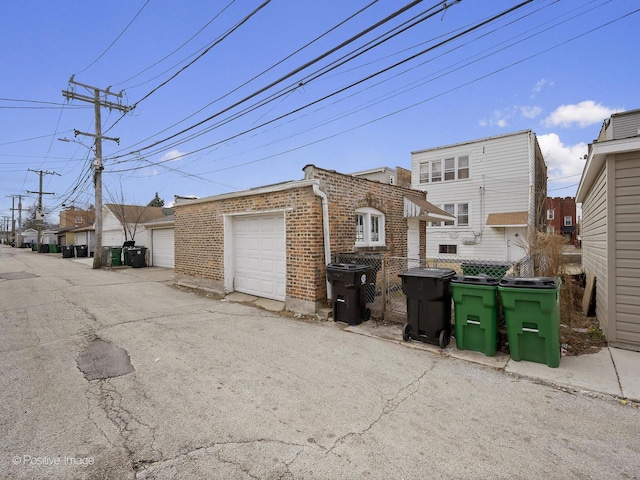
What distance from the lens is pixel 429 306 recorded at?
479 cm

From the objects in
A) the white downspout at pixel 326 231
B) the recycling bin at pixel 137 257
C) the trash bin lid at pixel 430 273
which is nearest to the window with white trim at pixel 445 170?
the white downspout at pixel 326 231

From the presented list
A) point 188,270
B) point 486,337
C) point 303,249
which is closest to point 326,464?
point 486,337

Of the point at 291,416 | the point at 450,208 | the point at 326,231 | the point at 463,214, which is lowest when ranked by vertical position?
the point at 291,416

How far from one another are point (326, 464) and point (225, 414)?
1.14 metres

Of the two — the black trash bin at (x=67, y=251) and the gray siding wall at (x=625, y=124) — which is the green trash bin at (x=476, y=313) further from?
the black trash bin at (x=67, y=251)

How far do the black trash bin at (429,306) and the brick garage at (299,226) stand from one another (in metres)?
2.16

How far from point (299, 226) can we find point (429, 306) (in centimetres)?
318

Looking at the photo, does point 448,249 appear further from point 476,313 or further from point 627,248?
point 476,313

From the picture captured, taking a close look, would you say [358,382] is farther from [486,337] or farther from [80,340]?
[80,340]

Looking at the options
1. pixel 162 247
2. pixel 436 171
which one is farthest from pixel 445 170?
pixel 162 247

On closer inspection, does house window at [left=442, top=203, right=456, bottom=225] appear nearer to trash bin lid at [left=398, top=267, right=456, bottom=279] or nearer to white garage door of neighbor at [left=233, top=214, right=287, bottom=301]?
white garage door of neighbor at [left=233, top=214, right=287, bottom=301]

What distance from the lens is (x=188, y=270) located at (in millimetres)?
10234

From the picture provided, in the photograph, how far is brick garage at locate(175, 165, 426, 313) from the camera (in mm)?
6648

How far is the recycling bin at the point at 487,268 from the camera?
6.30 meters
